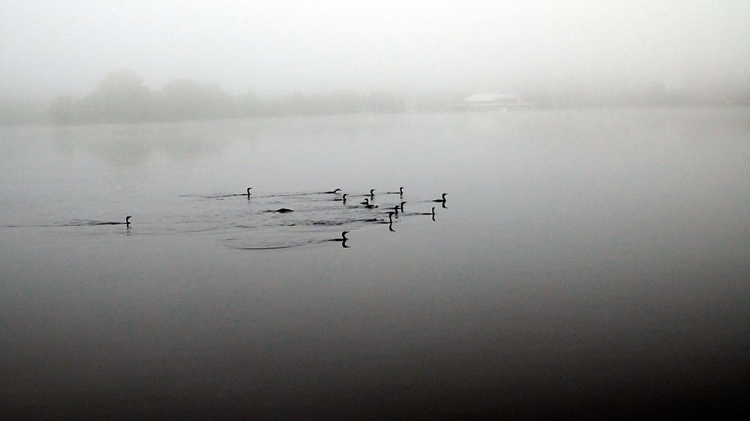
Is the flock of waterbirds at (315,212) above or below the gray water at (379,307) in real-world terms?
above

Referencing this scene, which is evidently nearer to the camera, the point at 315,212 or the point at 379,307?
the point at 379,307

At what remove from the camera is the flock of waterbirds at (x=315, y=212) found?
29.8 metres

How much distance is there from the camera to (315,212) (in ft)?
117

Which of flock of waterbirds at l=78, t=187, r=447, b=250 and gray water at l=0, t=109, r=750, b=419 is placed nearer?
gray water at l=0, t=109, r=750, b=419

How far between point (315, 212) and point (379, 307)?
1603 centimetres

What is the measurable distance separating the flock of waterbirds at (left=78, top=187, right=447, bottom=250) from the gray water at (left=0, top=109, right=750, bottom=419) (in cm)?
22

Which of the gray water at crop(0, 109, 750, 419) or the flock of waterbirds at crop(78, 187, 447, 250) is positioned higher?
the flock of waterbirds at crop(78, 187, 447, 250)

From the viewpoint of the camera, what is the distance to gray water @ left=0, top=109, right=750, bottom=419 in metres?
14.5

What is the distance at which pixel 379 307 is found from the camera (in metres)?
20.1

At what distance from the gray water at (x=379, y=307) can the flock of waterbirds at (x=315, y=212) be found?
22 centimetres

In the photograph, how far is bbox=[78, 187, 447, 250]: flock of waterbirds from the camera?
97.8 feet

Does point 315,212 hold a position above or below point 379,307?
above

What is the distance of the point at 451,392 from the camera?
1452 cm

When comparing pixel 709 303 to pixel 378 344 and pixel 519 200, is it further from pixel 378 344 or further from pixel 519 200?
pixel 519 200
